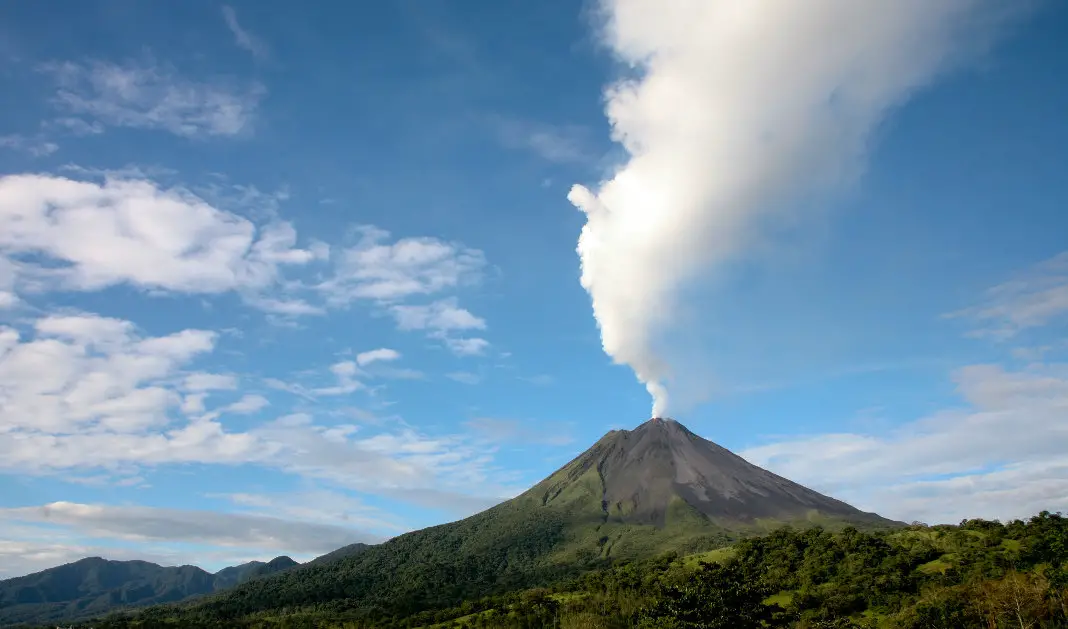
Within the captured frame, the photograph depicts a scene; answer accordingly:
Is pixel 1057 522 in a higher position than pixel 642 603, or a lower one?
higher

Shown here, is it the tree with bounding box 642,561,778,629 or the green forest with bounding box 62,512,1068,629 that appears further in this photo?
the green forest with bounding box 62,512,1068,629

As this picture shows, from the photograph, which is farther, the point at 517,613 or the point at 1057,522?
the point at 517,613

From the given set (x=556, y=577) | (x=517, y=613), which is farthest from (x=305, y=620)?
(x=556, y=577)

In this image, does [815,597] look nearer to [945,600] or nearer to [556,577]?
[945,600]

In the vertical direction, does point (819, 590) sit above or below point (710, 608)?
above

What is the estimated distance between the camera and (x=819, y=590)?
10175cm

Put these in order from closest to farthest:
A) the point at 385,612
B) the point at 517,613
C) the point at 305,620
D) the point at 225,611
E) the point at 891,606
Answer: the point at 891,606 < the point at 517,613 < the point at 305,620 < the point at 385,612 < the point at 225,611

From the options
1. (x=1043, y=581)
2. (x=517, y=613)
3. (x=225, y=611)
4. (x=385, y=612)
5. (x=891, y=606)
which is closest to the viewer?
(x=1043, y=581)

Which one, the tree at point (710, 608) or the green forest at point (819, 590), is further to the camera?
the green forest at point (819, 590)

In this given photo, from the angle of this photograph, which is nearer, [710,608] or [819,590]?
[710,608]

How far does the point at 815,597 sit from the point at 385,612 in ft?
335

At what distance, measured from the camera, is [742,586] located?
73.6 metres

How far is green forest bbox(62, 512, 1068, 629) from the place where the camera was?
236ft

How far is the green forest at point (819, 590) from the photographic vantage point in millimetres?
71875
